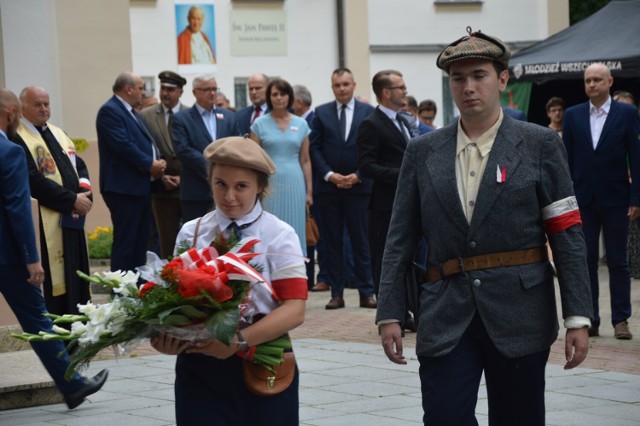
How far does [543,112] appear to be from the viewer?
20.2 metres

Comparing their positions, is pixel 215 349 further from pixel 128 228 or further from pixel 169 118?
pixel 169 118

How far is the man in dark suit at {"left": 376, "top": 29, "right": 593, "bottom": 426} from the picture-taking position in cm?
494

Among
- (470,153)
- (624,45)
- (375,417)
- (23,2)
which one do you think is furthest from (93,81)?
(470,153)

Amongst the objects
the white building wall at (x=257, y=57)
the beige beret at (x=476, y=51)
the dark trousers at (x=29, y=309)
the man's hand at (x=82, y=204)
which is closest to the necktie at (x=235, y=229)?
the beige beret at (x=476, y=51)

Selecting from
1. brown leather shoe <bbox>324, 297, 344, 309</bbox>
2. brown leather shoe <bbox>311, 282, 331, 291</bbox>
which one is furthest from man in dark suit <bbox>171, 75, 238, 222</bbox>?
brown leather shoe <bbox>311, 282, 331, 291</bbox>

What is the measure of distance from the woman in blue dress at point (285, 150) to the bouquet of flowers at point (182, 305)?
7539mm

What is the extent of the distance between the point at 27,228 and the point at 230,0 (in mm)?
23223

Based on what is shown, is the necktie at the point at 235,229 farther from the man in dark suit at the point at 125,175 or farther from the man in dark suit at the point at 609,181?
the man in dark suit at the point at 125,175

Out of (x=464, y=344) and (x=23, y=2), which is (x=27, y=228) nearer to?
(x=464, y=344)

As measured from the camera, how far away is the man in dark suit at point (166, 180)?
42.5 feet

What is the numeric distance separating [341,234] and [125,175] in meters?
2.34

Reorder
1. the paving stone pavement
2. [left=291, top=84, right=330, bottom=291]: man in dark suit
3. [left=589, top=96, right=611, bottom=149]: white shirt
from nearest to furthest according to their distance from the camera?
the paving stone pavement, [left=589, top=96, right=611, bottom=149]: white shirt, [left=291, top=84, right=330, bottom=291]: man in dark suit

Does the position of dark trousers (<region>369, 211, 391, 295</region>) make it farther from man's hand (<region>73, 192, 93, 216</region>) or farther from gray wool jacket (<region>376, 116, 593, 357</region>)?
gray wool jacket (<region>376, 116, 593, 357</region>)

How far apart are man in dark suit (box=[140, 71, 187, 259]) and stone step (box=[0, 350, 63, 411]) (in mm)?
4285
